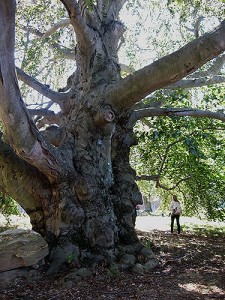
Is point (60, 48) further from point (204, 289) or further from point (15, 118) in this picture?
point (204, 289)

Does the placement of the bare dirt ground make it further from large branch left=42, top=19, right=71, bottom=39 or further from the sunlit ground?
large branch left=42, top=19, right=71, bottom=39

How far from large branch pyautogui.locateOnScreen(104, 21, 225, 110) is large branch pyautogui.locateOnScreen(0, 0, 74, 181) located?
1410 mm

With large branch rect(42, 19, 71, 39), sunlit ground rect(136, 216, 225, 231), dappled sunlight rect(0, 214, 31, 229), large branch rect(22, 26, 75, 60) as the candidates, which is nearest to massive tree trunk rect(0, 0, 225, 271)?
large branch rect(42, 19, 71, 39)

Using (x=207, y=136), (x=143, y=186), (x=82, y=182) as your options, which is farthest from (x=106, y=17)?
(x=143, y=186)

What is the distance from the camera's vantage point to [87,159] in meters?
5.97

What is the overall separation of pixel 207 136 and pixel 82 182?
2.53m

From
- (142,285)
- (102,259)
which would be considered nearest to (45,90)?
(102,259)

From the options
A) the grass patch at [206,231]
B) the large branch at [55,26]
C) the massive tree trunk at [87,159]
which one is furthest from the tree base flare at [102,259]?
the large branch at [55,26]

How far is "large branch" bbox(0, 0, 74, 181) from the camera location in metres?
3.61

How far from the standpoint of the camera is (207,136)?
6562 mm

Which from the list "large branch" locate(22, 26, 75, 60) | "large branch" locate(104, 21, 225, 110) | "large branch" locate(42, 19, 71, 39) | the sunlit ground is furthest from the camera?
the sunlit ground

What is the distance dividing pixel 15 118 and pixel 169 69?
2204 mm

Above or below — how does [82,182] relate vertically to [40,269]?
above

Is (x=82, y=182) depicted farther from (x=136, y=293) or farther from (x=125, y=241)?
(x=136, y=293)
